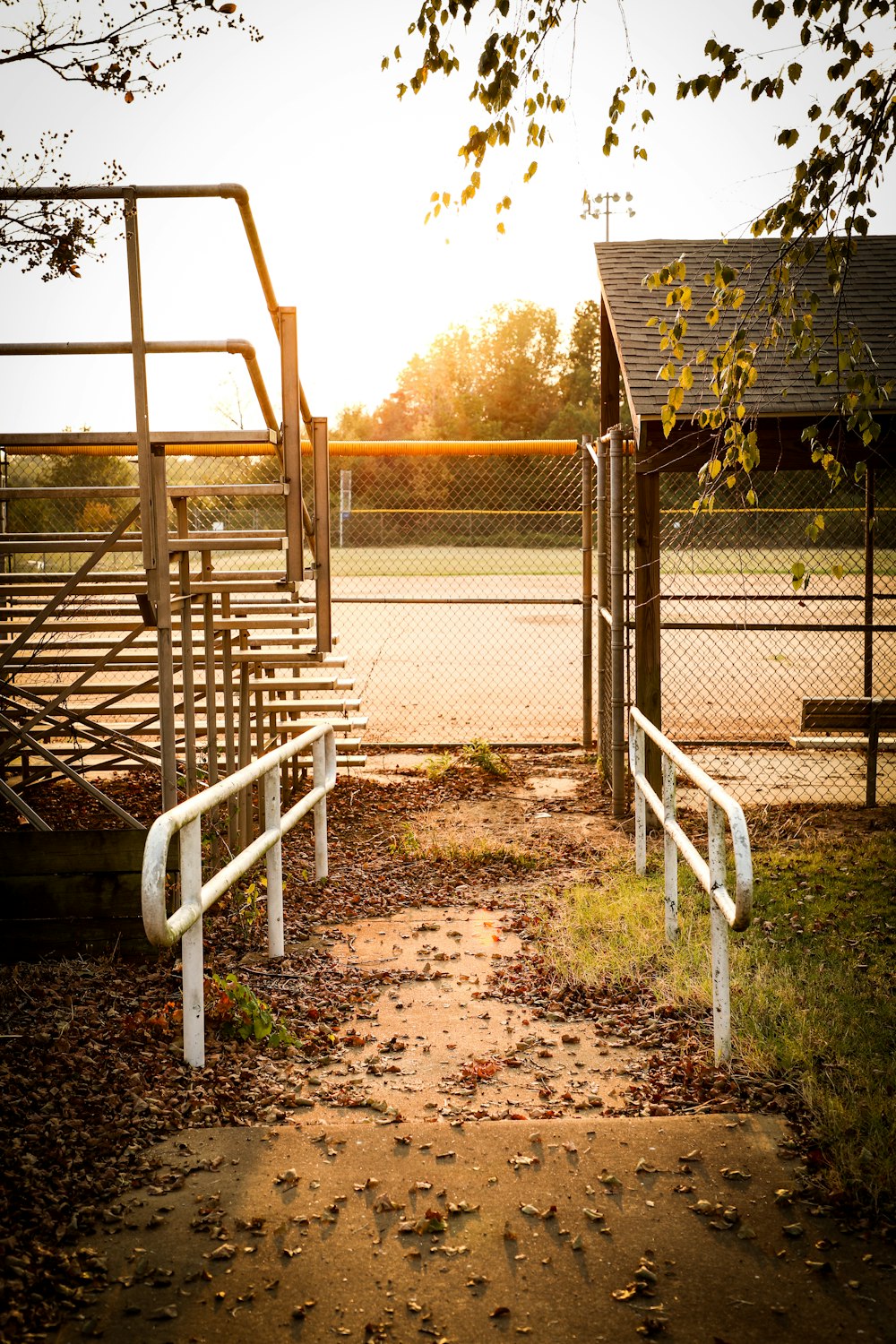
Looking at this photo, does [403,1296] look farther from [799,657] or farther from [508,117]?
[799,657]

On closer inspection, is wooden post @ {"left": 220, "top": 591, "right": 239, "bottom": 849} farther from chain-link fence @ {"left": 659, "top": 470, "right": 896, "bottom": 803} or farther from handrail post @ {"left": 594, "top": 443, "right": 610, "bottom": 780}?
handrail post @ {"left": 594, "top": 443, "right": 610, "bottom": 780}

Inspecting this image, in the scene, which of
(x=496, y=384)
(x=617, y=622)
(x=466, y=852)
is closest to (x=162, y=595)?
(x=466, y=852)

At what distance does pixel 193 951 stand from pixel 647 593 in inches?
187

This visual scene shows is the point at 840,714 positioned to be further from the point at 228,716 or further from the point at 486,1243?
the point at 486,1243

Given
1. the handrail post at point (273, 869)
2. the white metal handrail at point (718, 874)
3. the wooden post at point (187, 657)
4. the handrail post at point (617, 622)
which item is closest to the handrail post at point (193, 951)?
the handrail post at point (273, 869)

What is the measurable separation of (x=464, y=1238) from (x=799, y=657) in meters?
15.2

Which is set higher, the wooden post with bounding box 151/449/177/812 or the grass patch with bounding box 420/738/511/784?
the wooden post with bounding box 151/449/177/812

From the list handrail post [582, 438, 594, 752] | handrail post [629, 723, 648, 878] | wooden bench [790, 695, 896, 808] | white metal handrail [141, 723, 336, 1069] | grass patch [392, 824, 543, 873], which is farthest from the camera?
handrail post [582, 438, 594, 752]

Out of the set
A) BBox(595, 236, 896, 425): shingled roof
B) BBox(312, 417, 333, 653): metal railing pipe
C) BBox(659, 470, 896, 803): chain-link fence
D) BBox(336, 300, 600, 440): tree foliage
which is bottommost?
BBox(659, 470, 896, 803): chain-link fence

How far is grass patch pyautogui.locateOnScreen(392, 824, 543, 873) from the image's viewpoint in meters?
6.93

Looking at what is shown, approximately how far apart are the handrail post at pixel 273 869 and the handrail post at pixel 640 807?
1.91 m

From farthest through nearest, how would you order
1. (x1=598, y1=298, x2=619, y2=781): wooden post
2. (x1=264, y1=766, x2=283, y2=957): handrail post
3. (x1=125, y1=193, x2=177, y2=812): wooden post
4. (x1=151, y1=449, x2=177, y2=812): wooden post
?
1. (x1=598, y1=298, x2=619, y2=781): wooden post
2. (x1=151, y1=449, x2=177, y2=812): wooden post
3. (x1=264, y1=766, x2=283, y2=957): handrail post
4. (x1=125, y1=193, x2=177, y2=812): wooden post

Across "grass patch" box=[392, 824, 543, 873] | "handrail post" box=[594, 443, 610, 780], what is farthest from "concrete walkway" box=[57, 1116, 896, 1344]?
"handrail post" box=[594, 443, 610, 780]

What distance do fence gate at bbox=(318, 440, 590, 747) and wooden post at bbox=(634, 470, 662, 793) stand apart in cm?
173
